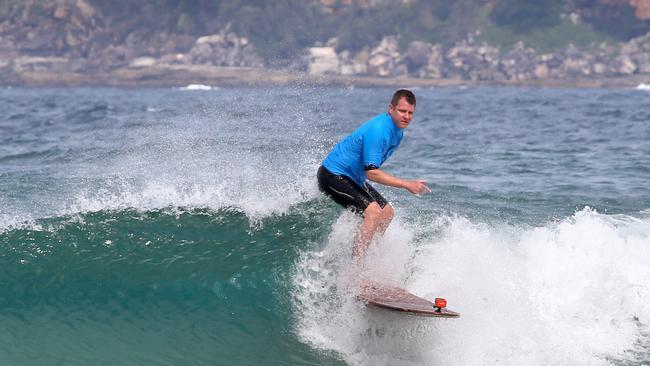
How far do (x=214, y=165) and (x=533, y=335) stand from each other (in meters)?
7.37

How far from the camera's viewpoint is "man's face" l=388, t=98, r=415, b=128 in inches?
270

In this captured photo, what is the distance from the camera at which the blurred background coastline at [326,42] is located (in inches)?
5492

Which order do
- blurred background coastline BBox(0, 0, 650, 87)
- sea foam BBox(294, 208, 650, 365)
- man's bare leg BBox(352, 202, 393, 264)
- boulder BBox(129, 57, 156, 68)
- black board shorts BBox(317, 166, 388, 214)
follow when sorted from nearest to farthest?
sea foam BBox(294, 208, 650, 365) → man's bare leg BBox(352, 202, 393, 264) → black board shorts BBox(317, 166, 388, 214) → blurred background coastline BBox(0, 0, 650, 87) → boulder BBox(129, 57, 156, 68)

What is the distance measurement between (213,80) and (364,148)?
12649 centimetres

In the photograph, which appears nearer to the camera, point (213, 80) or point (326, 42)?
point (213, 80)

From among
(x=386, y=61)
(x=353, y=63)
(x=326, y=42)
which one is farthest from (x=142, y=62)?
(x=386, y=61)

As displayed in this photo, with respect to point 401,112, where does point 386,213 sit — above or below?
below

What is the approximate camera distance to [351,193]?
Result: 7238 millimetres

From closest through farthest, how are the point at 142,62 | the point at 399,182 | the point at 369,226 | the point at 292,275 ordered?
the point at 399,182, the point at 369,226, the point at 292,275, the point at 142,62

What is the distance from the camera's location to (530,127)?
98.4 ft

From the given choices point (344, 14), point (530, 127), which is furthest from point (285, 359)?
point (344, 14)

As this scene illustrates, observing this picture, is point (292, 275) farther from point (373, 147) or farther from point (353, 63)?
point (353, 63)

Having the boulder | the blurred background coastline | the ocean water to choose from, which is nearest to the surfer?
the ocean water

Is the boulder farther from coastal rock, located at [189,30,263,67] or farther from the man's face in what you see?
the man's face
